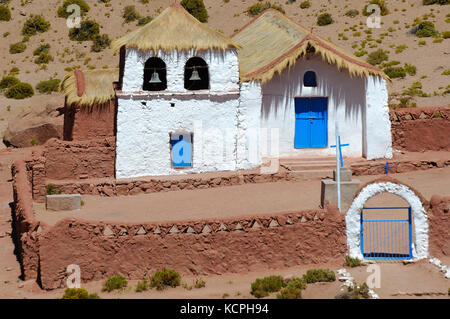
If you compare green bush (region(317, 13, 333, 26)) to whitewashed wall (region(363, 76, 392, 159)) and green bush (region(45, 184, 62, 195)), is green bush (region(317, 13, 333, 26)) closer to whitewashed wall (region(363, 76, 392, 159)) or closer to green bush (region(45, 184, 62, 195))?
whitewashed wall (region(363, 76, 392, 159))

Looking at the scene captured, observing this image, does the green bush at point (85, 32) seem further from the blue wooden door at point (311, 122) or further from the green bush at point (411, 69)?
the blue wooden door at point (311, 122)

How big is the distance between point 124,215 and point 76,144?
480cm

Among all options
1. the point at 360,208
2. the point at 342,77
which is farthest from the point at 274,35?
the point at 360,208

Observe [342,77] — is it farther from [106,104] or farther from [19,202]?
[19,202]

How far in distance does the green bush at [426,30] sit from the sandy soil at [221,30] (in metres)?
0.58

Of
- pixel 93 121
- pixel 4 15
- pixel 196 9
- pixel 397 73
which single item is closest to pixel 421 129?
pixel 93 121

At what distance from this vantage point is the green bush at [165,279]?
16547 mm

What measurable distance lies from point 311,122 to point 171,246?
10.3m

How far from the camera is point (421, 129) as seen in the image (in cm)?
2709

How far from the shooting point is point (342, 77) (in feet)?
83.8

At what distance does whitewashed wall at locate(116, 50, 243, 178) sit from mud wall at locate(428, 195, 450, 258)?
8.84m


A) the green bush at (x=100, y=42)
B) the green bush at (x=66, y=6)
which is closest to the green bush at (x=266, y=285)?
the green bush at (x=100, y=42)

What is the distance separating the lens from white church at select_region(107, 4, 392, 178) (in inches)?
958

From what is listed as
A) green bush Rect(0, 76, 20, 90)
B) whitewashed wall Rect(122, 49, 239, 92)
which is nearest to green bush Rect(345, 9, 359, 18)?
green bush Rect(0, 76, 20, 90)
